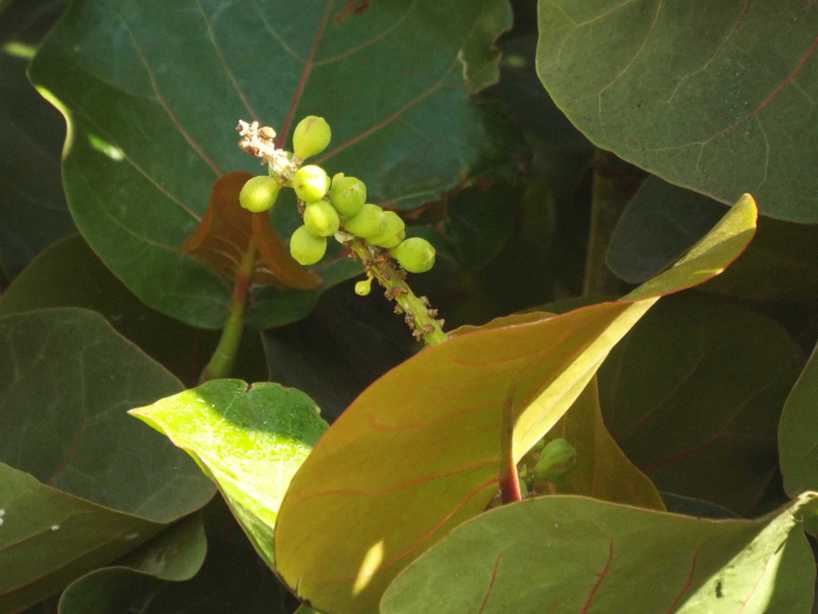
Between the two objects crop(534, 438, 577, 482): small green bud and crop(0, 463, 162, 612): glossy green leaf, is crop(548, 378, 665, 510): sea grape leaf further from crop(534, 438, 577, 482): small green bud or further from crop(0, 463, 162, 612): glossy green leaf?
crop(0, 463, 162, 612): glossy green leaf

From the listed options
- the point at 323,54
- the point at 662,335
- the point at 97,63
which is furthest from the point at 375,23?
the point at 662,335

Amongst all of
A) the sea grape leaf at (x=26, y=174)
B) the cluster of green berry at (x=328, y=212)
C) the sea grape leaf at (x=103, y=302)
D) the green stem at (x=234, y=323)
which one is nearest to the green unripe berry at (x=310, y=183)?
the cluster of green berry at (x=328, y=212)

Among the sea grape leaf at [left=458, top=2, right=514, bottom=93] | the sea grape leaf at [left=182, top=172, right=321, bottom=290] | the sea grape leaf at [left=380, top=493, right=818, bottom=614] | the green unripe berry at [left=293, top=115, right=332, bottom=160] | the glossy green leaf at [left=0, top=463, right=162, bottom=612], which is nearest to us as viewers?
the sea grape leaf at [left=380, top=493, right=818, bottom=614]

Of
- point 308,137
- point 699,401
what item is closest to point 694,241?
point 699,401

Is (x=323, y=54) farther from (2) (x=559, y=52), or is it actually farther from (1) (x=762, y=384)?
(1) (x=762, y=384)

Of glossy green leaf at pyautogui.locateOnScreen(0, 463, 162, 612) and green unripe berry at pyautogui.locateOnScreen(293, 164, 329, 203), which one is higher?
green unripe berry at pyautogui.locateOnScreen(293, 164, 329, 203)

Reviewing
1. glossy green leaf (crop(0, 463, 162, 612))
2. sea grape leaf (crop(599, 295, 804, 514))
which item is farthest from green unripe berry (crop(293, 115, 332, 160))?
sea grape leaf (crop(599, 295, 804, 514))
